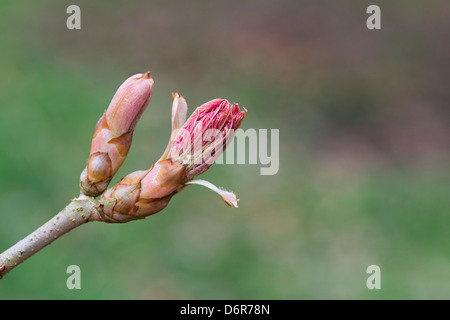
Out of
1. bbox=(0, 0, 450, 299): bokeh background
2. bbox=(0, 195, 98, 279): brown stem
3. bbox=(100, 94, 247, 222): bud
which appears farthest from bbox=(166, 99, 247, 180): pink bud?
bbox=(0, 0, 450, 299): bokeh background

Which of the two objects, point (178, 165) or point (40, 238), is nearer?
point (40, 238)

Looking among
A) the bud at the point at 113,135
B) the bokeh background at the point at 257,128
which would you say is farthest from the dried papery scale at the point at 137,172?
the bokeh background at the point at 257,128

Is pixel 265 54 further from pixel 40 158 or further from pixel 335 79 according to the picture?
pixel 40 158

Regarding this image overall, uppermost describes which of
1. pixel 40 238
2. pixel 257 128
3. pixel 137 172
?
pixel 257 128

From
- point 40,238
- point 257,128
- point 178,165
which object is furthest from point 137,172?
point 257,128

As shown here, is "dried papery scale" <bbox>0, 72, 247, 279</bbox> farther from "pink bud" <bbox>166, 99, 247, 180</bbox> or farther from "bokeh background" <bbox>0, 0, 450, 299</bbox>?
"bokeh background" <bbox>0, 0, 450, 299</bbox>

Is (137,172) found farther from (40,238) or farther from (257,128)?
(257,128)
